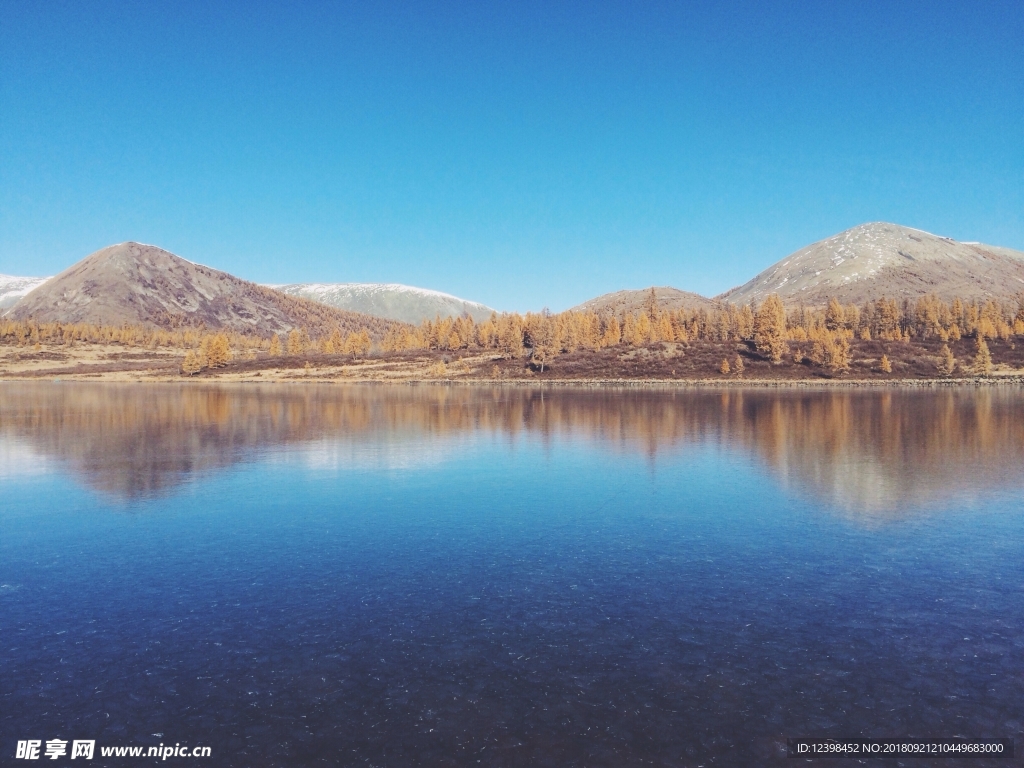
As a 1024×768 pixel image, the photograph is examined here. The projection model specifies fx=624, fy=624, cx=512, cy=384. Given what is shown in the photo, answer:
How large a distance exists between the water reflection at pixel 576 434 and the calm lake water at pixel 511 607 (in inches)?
29.2

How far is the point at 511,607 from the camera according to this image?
1619cm

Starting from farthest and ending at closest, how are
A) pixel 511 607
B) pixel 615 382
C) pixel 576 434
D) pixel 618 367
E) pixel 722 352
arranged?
pixel 722 352 < pixel 618 367 < pixel 615 382 < pixel 576 434 < pixel 511 607

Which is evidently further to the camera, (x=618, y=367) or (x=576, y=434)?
(x=618, y=367)

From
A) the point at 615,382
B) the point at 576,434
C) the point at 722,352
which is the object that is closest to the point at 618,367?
the point at 615,382

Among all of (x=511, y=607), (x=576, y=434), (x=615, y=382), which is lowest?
(x=511, y=607)

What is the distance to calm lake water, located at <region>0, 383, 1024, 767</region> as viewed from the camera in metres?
11.1

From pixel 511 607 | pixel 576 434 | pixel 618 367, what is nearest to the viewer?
pixel 511 607

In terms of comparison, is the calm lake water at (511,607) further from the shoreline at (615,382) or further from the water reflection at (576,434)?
the shoreline at (615,382)

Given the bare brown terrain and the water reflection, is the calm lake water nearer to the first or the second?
the water reflection

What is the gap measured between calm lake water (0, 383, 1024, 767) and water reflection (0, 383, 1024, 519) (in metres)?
0.74

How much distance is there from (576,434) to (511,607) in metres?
36.7

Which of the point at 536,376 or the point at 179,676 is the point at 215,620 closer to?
the point at 179,676

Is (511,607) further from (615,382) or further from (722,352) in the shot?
(722,352)

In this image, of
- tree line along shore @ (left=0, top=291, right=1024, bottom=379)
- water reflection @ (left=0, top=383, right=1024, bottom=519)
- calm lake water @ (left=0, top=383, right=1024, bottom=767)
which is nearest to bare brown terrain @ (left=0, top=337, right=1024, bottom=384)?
tree line along shore @ (left=0, top=291, right=1024, bottom=379)
